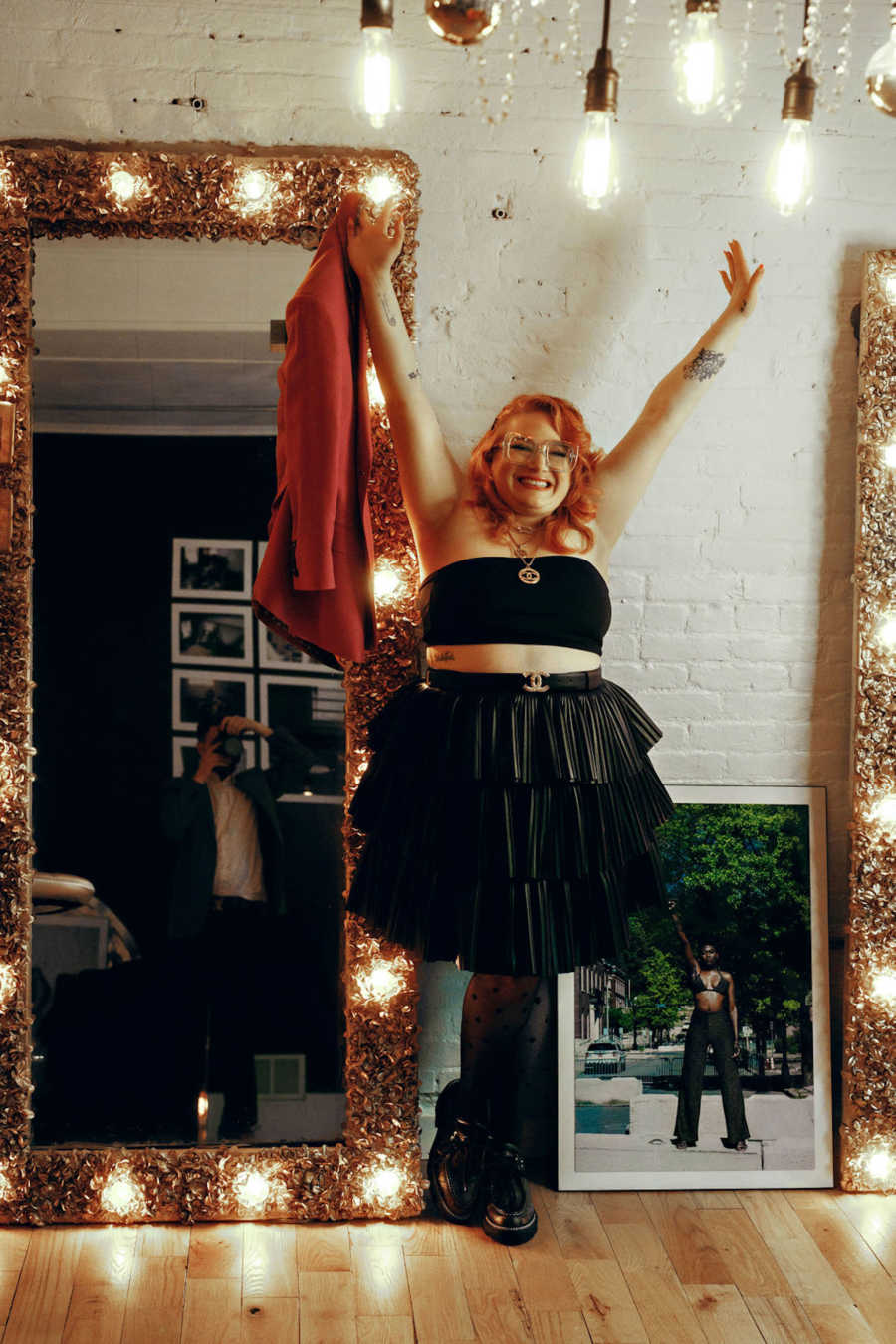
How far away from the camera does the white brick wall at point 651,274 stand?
2.60 m

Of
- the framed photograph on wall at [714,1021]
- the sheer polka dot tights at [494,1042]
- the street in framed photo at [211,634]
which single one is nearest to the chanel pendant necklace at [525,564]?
the street in framed photo at [211,634]

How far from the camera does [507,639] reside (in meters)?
2.45

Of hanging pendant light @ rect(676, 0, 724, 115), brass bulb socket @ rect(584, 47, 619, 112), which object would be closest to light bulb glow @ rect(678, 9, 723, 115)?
hanging pendant light @ rect(676, 0, 724, 115)

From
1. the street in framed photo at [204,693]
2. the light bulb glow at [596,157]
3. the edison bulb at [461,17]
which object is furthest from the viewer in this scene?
the street in framed photo at [204,693]

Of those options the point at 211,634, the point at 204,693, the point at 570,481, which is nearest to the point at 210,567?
the point at 211,634

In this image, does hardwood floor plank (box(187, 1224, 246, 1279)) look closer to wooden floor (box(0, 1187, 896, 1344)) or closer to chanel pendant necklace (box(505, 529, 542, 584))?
wooden floor (box(0, 1187, 896, 1344))

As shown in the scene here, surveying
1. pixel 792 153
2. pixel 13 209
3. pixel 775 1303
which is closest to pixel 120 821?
pixel 13 209

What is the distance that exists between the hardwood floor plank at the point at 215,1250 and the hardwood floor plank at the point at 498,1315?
17.9 inches

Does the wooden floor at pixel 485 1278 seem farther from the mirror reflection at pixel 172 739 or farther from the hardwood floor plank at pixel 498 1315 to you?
the mirror reflection at pixel 172 739

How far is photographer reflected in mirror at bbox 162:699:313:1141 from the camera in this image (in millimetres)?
2619

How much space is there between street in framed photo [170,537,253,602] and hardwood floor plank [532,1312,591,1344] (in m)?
1.49

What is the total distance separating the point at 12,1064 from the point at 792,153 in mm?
2194

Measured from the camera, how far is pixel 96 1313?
2.25 metres

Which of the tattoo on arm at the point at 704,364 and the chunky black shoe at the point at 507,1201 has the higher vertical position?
the tattoo on arm at the point at 704,364
